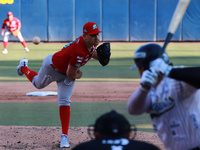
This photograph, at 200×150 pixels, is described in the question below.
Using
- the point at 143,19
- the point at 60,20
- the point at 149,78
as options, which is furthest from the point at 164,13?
the point at 149,78

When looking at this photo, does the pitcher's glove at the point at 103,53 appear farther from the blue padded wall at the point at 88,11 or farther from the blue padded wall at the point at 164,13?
the blue padded wall at the point at 164,13

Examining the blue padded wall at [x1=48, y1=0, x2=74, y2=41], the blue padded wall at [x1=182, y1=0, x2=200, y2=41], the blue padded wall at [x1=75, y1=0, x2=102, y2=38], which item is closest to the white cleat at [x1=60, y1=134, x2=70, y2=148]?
the blue padded wall at [x1=75, y1=0, x2=102, y2=38]

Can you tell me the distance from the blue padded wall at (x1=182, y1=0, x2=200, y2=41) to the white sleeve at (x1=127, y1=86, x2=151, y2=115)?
22129 millimetres

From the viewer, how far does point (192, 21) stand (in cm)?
2412

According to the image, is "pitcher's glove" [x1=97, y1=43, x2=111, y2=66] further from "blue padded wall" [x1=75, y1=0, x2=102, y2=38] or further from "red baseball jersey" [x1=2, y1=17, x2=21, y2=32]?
→ "blue padded wall" [x1=75, y1=0, x2=102, y2=38]

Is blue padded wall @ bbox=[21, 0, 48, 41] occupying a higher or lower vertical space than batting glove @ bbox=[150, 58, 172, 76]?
higher

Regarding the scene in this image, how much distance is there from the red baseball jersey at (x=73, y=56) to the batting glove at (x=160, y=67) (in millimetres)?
2591

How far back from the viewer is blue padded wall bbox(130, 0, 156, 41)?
24.2m

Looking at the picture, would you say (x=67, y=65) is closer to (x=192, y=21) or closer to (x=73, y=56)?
(x=73, y=56)

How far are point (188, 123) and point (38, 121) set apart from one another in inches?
183

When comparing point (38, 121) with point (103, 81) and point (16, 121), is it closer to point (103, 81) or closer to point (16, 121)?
point (16, 121)

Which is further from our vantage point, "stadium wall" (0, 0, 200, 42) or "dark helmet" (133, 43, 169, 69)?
"stadium wall" (0, 0, 200, 42)

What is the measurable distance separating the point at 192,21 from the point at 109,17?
4.94 m

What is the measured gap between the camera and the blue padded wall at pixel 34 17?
24.4m
